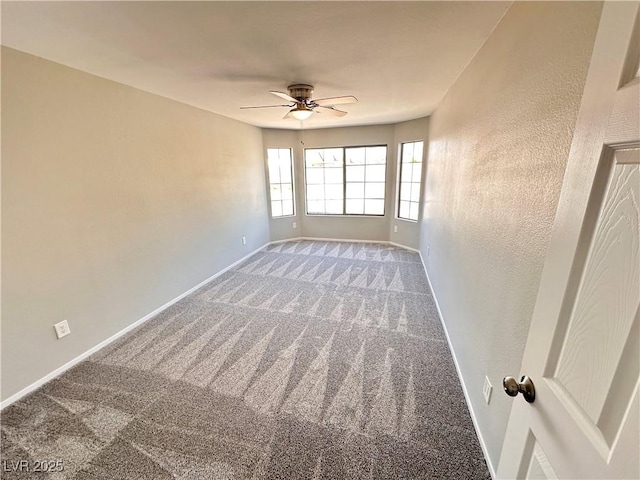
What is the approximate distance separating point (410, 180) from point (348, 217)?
4.55ft

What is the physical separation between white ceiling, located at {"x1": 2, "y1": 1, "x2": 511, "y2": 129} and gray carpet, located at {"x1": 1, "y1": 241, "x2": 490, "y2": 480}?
2.28m

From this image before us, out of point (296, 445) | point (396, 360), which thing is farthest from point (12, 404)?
point (396, 360)

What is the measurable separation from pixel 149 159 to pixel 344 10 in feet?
7.67

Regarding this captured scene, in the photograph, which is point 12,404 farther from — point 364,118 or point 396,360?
point 364,118

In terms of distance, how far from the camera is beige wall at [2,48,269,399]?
1732mm

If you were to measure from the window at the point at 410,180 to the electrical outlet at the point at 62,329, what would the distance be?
465cm

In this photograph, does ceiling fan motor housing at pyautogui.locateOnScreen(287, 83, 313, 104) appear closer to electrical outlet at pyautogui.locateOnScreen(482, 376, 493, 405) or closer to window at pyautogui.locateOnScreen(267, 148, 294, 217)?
electrical outlet at pyautogui.locateOnScreen(482, 376, 493, 405)

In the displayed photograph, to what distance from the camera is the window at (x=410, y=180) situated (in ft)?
14.8

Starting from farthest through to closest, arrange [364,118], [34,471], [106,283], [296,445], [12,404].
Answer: [364,118] → [106,283] → [12,404] → [296,445] → [34,471]

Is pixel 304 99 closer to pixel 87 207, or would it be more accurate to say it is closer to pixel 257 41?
pixel 257 41

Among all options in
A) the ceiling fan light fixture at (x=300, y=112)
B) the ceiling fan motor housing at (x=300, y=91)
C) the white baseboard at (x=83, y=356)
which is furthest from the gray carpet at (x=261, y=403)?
the ceiling fan motor housing at (x=300, y=91)

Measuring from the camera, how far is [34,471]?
54.1 inches

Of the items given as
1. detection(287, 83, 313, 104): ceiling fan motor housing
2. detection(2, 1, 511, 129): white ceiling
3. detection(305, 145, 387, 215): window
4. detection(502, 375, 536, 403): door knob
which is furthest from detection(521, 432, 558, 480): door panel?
detection(305, 145, 387, 215): window

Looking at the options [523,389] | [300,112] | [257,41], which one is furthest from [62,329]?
[523,389]
